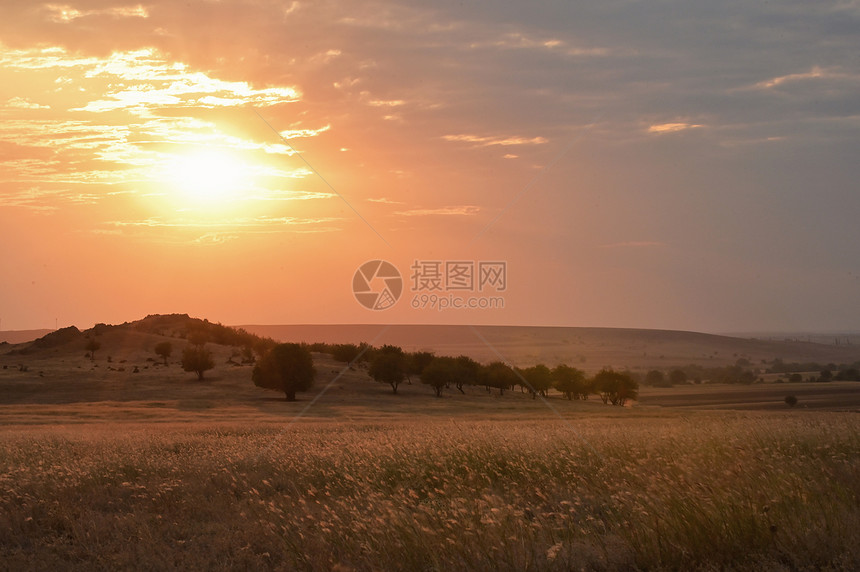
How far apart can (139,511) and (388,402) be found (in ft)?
197

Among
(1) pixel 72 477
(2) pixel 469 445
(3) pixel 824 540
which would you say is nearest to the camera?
(3) pixel 824 540

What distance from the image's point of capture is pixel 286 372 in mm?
71500

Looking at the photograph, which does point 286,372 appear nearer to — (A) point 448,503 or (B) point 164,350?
(B) point 164,350

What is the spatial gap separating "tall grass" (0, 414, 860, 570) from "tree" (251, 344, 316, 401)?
58.0 metres

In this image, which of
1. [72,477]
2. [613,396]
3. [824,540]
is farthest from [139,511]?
[613,396]

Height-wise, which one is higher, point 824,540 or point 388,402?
point 824,540

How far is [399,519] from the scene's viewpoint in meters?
7.63

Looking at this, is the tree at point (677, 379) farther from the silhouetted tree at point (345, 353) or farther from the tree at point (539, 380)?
the silhouetted tree at point (345, 353)

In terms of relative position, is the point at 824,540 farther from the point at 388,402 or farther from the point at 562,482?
the point at 388,402

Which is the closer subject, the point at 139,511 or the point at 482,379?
the point at 139,511

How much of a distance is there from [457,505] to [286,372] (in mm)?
65382

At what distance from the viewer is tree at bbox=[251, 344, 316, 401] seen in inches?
2815

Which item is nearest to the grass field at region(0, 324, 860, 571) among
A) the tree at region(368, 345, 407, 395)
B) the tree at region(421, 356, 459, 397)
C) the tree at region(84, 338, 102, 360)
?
the tree at region(368, 345, 407, 395)

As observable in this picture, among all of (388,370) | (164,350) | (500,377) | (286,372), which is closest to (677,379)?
(500,377)
